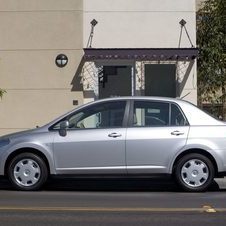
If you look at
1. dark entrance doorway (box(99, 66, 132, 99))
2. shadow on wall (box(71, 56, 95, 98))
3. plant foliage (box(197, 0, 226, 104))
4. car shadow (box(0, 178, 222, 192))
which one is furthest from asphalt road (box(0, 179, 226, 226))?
plant foliage (box(197, 0, 226, 104))

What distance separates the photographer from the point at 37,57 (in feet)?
56.1

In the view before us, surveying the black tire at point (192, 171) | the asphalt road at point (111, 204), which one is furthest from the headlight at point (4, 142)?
the black tire at point (192, 171)

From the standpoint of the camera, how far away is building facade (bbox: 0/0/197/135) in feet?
55.9

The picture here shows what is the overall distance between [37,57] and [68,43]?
0.95 meters

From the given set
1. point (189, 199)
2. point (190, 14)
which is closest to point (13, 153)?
point (189, 199)

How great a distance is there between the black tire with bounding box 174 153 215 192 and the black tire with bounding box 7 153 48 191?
2334 mm

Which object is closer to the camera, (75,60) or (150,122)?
(150,122)

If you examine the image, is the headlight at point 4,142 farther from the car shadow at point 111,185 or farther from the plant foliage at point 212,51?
the plant foliage at point 212,51

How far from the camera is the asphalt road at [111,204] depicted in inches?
320

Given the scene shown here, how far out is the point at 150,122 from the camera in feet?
35.6

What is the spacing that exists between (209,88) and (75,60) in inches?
159

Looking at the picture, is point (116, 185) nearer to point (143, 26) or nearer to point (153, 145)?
point (153, 145)

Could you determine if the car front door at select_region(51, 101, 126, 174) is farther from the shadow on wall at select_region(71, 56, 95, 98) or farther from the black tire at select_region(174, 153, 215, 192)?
the shadow on wall at select_region(71, 56, 95, 98)
